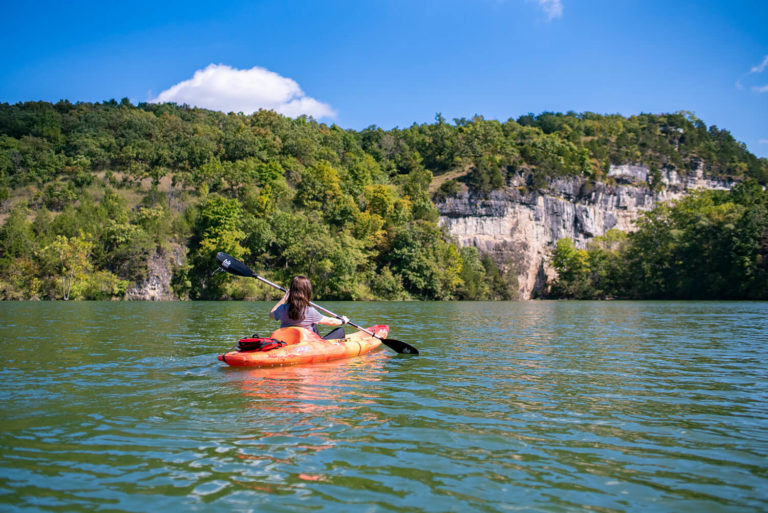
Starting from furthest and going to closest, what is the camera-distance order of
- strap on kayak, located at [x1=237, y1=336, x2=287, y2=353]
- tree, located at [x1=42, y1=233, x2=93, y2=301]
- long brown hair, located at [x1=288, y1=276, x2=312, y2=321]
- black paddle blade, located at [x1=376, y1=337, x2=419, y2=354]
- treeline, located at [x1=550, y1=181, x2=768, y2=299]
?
treeline, located at [x1=550, y1=181, x2=768, y2=299], tree, located at [x1=42, y1=233, x2=93, y2=301], black paddle blade, located at [x1=376, y1=337, x2=419, y2=354], long brown hair, located at [x1=288, y1=276, x2=312, y2=321], strap on kayak, located at [x1=237, y1=336, x2=287, y2=353]

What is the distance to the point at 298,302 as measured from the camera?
9727mm

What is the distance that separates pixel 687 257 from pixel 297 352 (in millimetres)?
61315

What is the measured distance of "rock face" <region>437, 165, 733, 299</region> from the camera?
80.2 metres

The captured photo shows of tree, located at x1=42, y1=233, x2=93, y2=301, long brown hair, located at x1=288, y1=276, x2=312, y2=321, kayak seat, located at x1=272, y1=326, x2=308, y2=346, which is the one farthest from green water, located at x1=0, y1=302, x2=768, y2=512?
tree, located at x1=42, y1=233, x2=93, y2=301

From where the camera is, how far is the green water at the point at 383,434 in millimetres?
3830

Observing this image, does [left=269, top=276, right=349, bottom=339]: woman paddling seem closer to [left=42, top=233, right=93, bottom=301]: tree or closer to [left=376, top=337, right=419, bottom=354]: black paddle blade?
[left=376, top=337, right=419, bottom=354]: black paddle blade

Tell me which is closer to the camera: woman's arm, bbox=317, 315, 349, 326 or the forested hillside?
woman's arm, bbox=317, 315, 349, 326

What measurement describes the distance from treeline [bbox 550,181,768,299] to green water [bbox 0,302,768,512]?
51218mm

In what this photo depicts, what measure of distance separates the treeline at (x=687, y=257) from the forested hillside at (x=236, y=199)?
4593 millimetres

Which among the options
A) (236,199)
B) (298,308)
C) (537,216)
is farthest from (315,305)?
(537,216)

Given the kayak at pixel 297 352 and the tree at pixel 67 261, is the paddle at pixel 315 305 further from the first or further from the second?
the tree at pixel 67 261

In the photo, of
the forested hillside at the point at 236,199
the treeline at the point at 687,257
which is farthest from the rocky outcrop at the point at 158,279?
the treeline at the point at 687,257

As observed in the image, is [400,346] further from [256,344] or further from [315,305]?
[256,344]

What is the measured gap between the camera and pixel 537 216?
276 ft
